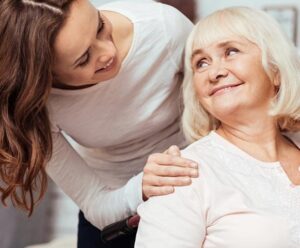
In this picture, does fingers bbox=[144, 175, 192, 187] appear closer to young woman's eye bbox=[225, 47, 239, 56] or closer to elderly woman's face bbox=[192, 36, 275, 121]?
elderly woman's face bbox=[192, 36, 275, 121]

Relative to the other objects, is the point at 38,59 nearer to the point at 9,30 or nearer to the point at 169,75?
the point at 9,30

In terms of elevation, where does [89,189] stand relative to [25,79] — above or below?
below

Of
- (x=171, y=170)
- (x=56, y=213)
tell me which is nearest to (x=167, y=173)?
(x=171, y=170)

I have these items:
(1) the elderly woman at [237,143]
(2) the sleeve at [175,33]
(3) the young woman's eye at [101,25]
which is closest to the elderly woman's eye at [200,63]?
(1) the elderly woman at [237,143]

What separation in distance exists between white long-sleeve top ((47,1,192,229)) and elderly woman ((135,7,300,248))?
10cm

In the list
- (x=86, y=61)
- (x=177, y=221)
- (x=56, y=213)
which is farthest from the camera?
(x=56, y=213)

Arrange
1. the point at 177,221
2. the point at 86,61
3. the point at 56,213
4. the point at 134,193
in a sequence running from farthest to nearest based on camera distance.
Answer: the point at 56,213
the point at 134,193
the point at 86,61
the point at 177,221

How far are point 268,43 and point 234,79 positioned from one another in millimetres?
121

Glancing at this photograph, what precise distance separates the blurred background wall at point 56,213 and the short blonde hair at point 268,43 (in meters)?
1.35

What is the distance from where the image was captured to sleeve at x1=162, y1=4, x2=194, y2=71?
4.53 ft

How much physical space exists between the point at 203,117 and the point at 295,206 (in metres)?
0.33

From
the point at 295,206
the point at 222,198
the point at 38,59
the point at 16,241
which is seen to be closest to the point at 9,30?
the point at 38,59

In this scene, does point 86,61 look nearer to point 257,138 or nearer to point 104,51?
point 104,51

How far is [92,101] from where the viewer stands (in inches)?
54.1
